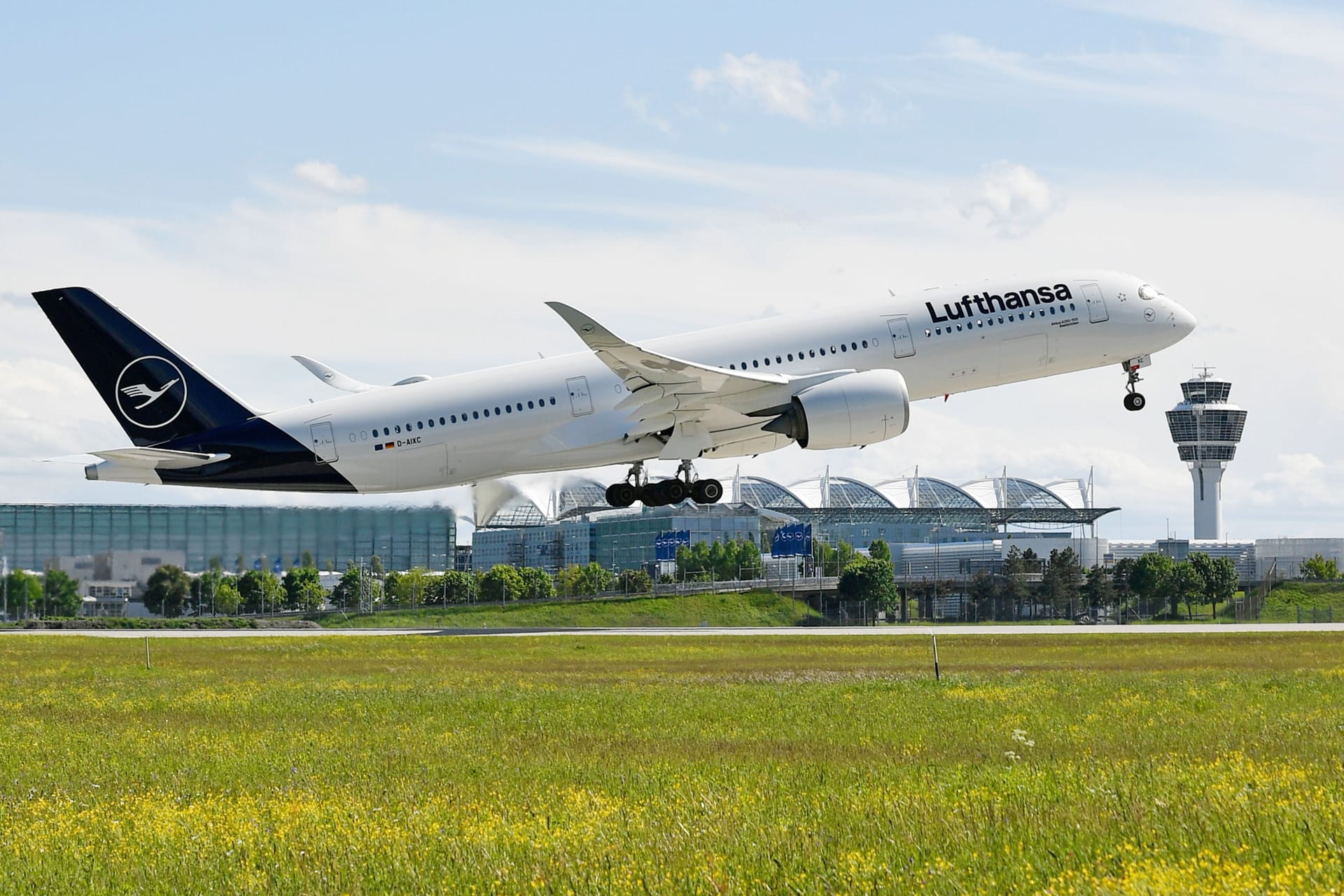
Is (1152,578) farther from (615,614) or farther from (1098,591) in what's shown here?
(615,614)

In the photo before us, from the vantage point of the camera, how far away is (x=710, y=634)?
69.1 meters

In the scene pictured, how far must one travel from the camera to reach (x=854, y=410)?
138ft

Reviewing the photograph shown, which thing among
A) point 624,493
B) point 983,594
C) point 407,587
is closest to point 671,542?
point 983,594

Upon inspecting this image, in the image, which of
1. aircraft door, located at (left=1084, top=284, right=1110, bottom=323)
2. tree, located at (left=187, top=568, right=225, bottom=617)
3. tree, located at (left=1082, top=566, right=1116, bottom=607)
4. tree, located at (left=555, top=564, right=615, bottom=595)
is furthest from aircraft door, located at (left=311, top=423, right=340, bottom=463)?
tree, located at (left=1082, top=566, right=1116, bottom=607)

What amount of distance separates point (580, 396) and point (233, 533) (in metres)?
13.6

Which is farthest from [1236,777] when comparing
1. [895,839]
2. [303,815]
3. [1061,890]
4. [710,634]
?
[710,634]

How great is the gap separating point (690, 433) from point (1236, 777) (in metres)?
29.2

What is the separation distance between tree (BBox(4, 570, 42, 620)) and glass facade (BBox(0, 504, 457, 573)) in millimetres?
16072

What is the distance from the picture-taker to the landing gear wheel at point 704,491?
153 ft

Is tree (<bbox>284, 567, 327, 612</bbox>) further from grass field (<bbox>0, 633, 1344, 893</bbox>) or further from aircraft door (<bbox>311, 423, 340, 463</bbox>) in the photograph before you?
grass field (<bbox>0, 633, 1344, 893</bbox>)

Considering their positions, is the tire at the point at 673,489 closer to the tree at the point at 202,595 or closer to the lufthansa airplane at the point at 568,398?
the lufthansa airplane at the point at 568,398

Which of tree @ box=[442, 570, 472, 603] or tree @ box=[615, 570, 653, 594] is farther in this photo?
tree @ box=[442, 570, 472, 603]

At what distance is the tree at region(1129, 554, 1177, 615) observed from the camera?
135 m

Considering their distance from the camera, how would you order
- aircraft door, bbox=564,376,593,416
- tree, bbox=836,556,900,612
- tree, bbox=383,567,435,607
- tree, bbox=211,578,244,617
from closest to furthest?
aircraft door, bbox=564,376,593,416
tree, bbox=211,578,244,617
tree, bbox=383,567,435,607
tree, bbox=836,556,900,612
